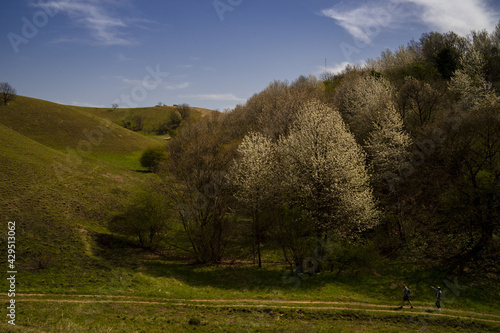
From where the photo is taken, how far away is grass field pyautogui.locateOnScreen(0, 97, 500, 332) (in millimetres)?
18547

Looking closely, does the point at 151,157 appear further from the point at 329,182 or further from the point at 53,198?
the point at 329,182

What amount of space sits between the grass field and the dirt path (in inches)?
3.0

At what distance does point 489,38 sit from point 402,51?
2366 centimetres

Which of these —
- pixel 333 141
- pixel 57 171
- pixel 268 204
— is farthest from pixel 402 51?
pixel 57 171

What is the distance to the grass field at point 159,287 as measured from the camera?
18.5 meters

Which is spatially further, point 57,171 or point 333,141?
point 57,171

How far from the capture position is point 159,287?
2497 cm

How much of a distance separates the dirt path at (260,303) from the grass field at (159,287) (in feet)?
0.25

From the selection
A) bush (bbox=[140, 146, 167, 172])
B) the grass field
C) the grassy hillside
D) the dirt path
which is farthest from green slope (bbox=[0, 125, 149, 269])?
the grassy hillside

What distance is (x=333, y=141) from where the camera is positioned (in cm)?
3338

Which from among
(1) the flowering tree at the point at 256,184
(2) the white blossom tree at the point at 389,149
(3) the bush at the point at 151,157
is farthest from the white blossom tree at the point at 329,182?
(3) the bush at the point at 151,157

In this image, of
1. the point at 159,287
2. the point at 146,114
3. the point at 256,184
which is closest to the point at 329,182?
the point at 256,184

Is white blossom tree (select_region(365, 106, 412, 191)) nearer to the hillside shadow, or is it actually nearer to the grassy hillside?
the hillside shadow

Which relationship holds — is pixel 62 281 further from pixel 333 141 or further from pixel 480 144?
pixel 480 144
